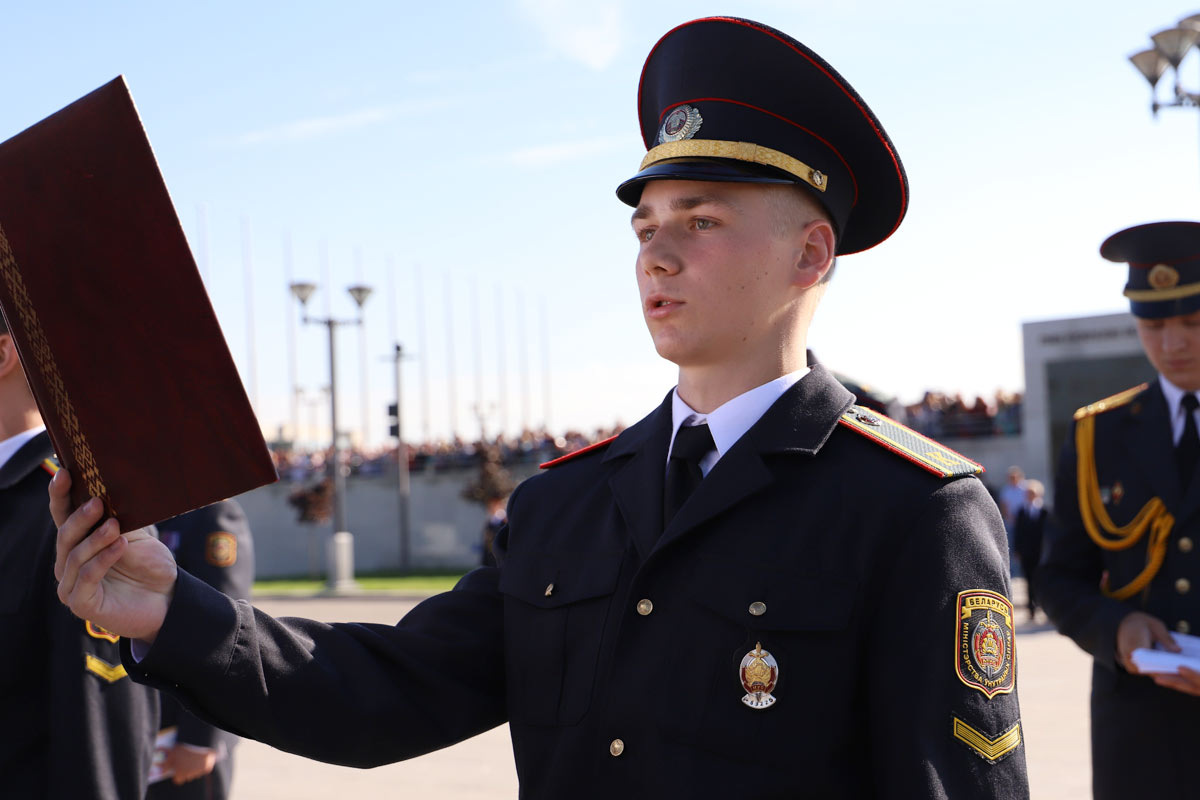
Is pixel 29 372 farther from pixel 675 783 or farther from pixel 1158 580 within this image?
pixel 1158 580

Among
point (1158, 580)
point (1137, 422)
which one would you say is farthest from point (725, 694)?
point (1137, 422)

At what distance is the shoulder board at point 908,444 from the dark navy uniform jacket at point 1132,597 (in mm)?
1919

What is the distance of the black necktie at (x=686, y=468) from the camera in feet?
6.88

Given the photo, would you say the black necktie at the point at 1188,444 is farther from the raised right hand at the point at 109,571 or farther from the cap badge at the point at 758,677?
the raised right hand at the point at 109,571

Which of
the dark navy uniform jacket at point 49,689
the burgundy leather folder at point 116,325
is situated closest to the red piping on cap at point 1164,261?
the burgundy leather folder at point 116,325

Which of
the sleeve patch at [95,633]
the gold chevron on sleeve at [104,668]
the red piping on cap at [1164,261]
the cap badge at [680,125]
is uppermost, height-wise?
the cap badge at [680,125]

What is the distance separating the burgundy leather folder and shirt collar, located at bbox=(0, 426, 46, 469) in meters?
1.64

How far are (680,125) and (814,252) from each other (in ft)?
1.14

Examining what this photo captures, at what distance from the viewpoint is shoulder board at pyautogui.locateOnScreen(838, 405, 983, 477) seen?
6.48 ft

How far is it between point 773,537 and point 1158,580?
2.38m

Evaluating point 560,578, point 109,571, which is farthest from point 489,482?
point 109,571

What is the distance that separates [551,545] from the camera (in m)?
2.22

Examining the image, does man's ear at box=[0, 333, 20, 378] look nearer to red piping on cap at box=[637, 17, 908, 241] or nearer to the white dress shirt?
red piping on cap at box=[637, 17, 908, 241]

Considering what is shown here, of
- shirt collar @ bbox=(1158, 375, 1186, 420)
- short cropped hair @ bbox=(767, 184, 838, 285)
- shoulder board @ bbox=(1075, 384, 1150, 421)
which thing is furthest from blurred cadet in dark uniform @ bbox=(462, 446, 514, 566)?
short cropped hair @ bbox=(767, 184, 838, 285)
